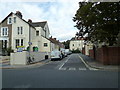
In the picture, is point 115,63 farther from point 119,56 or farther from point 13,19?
point 13,19

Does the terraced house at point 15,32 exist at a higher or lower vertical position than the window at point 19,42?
higher

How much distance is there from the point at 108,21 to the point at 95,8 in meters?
2.35

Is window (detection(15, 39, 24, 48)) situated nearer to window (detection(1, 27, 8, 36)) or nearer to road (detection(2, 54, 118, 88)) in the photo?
window (detection(1, 27, 8, 36))

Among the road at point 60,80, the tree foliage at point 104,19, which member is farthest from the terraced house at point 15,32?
the road at point 60,80

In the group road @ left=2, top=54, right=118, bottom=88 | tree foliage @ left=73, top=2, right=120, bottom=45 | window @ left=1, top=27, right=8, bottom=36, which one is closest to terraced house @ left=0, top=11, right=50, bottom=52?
window @ left=1, top=27, right=8, bottom=36

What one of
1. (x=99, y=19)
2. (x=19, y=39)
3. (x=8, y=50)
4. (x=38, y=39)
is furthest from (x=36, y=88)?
(x=38, y=39)

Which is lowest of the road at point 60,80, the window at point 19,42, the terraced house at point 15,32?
the road at point 60,80

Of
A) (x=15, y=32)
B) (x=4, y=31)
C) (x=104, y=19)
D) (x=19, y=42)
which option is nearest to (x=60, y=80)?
(x=104, y=19)

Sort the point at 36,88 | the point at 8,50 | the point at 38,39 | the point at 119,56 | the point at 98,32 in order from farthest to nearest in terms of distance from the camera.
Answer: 1. the point at 38,39
2. the point at 8,50
3. the point at 119,56
4. the point at 98,32
5. the point at 36,88

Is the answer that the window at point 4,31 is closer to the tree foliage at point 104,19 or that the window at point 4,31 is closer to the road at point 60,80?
the tree foliage at point 104,19

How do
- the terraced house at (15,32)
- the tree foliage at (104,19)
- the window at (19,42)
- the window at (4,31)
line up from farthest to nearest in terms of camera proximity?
1. the window at (4,31)
2. the window at (19,42)
3. the terraced house at (15,32)
4. the tree foliage at (104,19)

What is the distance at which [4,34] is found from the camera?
36781 millimetres

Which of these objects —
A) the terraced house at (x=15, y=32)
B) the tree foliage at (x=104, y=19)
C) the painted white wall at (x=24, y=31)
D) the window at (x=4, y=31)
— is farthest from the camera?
the window at (x=4, y=31)

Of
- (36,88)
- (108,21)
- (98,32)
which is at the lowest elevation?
(36,88)
